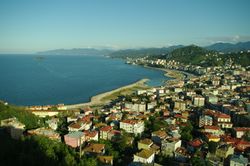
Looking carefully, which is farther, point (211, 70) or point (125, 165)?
point (211, 70)

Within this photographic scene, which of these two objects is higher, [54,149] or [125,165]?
[54,149]

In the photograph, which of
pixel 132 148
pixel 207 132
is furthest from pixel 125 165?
pixel 207 132

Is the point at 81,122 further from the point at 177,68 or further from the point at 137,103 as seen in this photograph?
the point at 177,68

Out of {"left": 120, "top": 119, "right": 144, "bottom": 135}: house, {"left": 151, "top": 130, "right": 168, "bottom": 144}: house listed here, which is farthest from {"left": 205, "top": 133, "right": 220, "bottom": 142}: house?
{"left": 120, "top": 119, "right": 144, "bottom": 135}: house

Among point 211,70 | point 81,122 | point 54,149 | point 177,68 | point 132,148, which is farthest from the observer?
point 177,68

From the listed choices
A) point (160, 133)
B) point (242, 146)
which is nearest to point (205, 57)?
point (160, 133)

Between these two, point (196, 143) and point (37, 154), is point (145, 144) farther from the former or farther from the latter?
point (37, 154)
